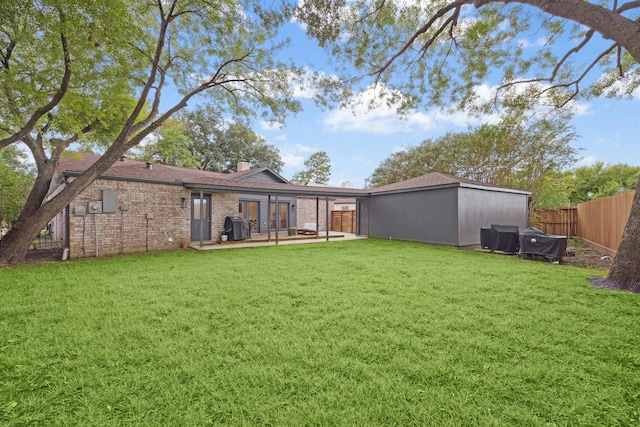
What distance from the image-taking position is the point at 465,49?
8.82m

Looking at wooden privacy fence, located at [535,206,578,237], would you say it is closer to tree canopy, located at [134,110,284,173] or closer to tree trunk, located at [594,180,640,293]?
tree trunk, located at [594,180,640,293]

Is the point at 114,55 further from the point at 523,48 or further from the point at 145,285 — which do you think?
the point at 523,48

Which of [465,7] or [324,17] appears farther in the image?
[465,7]

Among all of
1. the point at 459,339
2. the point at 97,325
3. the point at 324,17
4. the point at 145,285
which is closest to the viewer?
the point at 459,339

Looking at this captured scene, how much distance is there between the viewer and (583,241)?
12.1 m

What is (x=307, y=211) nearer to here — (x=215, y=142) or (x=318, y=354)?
(x=215, y=142)

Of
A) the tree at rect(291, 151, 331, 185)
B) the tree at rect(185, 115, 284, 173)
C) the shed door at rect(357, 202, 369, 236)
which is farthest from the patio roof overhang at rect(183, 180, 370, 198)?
the tree at rect(291, 151, 331, 185)

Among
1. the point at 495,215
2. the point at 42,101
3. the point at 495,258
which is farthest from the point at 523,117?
the point at 42,101

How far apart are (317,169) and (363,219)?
1667cm

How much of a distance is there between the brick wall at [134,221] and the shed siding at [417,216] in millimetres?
8856

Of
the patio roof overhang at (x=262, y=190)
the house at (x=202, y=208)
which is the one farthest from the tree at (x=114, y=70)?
the patio roof overhang at (x=262, y=190)

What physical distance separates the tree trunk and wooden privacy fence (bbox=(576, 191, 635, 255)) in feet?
8.56

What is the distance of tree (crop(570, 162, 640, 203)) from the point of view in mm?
25141

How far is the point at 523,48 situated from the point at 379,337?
421 inches
